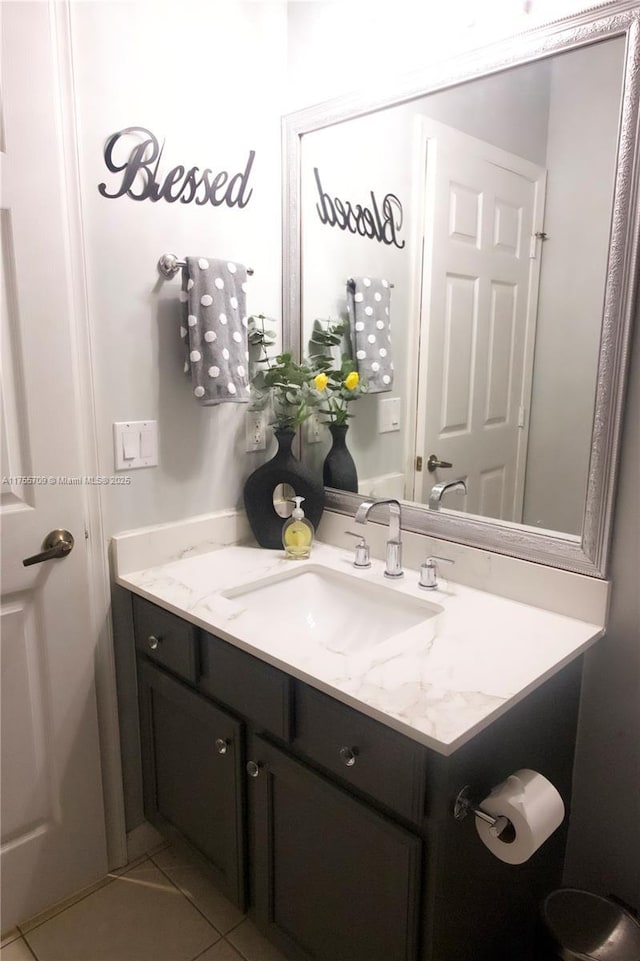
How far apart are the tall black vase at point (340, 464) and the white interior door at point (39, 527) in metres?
0.69

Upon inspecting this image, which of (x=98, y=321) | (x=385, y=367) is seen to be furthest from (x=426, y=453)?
(x=98, y=321)

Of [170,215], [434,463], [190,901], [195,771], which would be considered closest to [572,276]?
[434,463]

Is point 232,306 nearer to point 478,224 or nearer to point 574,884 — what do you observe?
point 478,224

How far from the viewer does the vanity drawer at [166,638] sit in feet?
4.62

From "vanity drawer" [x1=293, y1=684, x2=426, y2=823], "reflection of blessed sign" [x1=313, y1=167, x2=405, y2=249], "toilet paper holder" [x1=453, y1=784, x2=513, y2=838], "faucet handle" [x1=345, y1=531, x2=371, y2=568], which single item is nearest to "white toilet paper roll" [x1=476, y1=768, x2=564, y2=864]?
"toilet paper holder" [x1=453, y1=784, x2=513, y2=838]

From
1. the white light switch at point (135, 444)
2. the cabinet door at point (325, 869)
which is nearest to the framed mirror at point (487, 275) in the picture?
the white light switch at point (135, 444)

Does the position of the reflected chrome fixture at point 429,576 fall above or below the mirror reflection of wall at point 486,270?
below

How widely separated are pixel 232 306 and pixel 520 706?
109 cm

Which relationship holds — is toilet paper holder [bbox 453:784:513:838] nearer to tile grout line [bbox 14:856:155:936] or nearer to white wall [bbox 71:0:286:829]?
white wall [bbox 71:0:286:829]

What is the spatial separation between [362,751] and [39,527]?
86 cm

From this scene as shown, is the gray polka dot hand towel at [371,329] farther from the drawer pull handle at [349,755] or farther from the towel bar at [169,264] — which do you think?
the drawer pull handle at [349,755]

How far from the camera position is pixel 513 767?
1.17m

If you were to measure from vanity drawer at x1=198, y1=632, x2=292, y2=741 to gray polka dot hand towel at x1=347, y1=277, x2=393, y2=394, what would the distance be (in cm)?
79

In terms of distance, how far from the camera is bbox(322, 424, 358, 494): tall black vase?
1.80m
